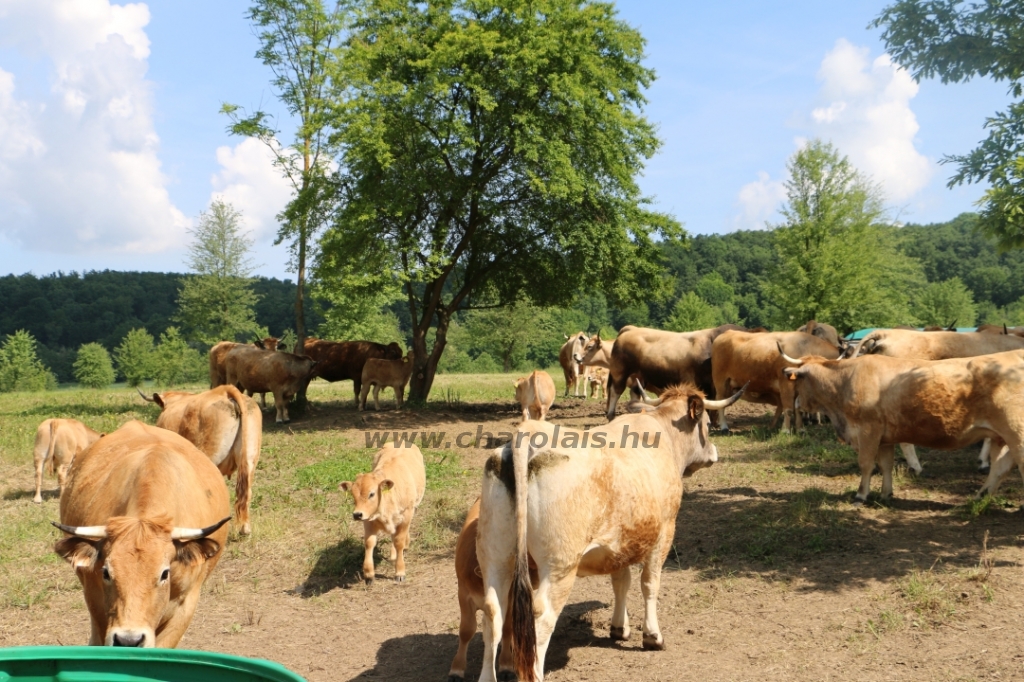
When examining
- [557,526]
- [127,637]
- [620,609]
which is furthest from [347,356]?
[127,637]

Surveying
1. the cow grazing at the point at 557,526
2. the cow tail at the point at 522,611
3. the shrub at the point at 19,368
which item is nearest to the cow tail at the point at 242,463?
the cow grazing at the point at 557,526

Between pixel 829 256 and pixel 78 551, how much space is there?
40.7 meters

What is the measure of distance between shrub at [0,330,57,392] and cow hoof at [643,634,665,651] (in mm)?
61303

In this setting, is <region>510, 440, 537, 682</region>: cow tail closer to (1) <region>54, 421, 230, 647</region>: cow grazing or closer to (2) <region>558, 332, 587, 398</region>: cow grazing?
(1) <region>54, 421, 230, 647</region>: cow grazing

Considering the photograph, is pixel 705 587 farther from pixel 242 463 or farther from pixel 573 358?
pixel 573 358

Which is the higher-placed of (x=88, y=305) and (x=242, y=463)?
(x=88, y=305)

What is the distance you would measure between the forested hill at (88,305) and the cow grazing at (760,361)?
79517 millimetres

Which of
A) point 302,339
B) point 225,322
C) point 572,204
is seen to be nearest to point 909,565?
point 572,204

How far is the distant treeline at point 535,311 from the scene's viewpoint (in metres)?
76.4

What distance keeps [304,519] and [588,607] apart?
4.69 meters

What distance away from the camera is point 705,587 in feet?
25.4

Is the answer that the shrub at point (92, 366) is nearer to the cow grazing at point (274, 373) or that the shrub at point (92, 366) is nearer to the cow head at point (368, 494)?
the cow grazing at point (274, 373)

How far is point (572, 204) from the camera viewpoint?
66.1 feet

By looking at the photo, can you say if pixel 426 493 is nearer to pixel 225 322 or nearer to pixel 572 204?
pixel 572 204
